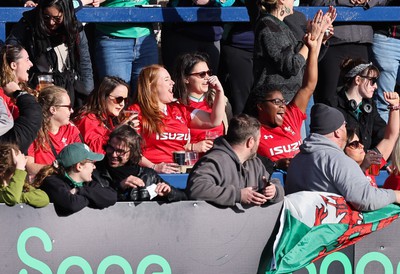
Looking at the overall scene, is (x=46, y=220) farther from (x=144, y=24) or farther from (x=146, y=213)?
(x=144, y=24)

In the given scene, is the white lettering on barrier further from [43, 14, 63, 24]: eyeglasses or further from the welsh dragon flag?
[43, 14, 63, 24]: eyeglasses

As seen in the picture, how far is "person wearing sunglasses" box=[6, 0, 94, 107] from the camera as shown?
9.91m

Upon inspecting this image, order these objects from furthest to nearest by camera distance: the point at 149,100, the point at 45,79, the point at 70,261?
the point at 45,79 < the point at 149,100 < the point at 70,261

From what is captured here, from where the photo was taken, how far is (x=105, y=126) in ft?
31.9

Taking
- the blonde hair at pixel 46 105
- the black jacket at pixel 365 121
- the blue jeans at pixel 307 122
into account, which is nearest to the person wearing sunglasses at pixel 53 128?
the blonde hair at pixel 46 105

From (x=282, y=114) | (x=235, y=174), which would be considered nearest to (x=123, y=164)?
(x=235, y=174)

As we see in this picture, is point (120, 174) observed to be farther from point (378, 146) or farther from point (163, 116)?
point (378, 146)

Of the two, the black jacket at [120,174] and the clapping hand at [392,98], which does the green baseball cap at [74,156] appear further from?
the clapping hand at [392,98]

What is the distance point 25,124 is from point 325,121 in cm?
214

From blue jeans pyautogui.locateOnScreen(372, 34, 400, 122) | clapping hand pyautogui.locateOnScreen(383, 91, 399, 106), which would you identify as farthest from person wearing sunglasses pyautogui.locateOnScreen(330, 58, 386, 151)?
blue jeans pyautogui.locateOnScreen(372, 34, 400, 122)

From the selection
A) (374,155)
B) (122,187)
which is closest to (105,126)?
(122,187)

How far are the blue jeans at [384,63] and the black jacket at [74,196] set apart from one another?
12.0ft

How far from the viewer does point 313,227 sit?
336 inches

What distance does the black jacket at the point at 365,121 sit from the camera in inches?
414
